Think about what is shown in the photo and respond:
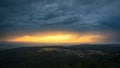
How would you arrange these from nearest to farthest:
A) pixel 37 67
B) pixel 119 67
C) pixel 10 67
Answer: pixel 119 67 → pixel 37 67 → pixel 10 67

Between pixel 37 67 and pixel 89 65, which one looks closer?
pixel 89 65

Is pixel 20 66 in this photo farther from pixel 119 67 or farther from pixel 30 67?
pixel 119 67

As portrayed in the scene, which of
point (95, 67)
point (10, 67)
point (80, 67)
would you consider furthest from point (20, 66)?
point (95, 67)

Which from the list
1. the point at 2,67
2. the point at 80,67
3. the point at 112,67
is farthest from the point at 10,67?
the point at 112,67

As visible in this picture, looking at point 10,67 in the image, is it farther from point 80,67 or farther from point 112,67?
point 112,67

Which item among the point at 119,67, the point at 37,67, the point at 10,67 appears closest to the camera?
the point at 119,67

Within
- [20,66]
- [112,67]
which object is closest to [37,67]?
[20,66]

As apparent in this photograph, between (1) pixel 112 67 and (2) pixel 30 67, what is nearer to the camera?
(1) pixel 112 67
